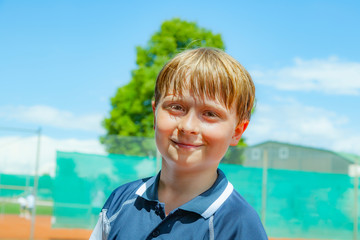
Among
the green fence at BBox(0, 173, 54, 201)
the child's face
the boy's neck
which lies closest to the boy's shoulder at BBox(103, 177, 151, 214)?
the boy's neck

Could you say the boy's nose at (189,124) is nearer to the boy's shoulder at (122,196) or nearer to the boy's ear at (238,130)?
the boy's ear at (238,130)

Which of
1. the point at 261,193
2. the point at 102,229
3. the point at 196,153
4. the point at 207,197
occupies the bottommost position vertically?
the point at 102,229

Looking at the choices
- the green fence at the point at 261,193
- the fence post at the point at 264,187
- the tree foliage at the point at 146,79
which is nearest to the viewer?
the green fence at the point at 261,193

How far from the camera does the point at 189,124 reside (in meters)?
1.20

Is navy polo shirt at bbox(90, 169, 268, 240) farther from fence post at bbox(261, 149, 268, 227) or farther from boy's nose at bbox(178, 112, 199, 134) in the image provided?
fence post at bbox(261, 149, 268, 227)

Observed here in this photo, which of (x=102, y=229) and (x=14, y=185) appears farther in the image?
(x=14, y=185)

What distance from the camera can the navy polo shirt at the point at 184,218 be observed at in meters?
1.17

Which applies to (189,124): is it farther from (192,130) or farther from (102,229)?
(102,229)

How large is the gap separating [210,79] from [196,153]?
0.22 m

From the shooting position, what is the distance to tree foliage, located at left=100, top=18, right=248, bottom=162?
17552 mm

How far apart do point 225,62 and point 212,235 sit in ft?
1.66

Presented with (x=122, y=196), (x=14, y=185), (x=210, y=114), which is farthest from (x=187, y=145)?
(x=14, y=185)

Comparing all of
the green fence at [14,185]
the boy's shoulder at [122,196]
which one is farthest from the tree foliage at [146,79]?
the boy's shoulder at [122,196]

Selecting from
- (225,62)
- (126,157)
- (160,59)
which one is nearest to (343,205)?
(126,157)
